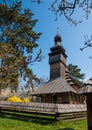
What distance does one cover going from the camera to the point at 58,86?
35.3m

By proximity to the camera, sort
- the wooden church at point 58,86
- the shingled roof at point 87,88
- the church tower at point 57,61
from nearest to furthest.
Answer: the shingled roof at point 87,88 → the wooden church at point 58,86 → the church tower at point 57,61

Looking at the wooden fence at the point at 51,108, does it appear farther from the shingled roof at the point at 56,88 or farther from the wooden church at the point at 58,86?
the shingled roof at the point at 56,88

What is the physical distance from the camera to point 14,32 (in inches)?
1038

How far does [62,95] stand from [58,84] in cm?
274

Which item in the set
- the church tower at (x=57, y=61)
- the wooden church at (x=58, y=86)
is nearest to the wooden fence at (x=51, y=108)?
the wooden church at (x=58, y=86)

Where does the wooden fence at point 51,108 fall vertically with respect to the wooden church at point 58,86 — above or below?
below

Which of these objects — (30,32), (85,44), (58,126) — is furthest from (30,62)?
(30,32)

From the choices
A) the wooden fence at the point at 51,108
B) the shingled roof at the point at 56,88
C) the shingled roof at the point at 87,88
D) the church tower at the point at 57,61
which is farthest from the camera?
the church tower at the point at 57,61

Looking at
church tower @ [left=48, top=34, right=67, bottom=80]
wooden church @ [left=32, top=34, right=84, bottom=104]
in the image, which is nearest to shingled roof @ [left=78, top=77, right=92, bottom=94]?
wooden church @ [left=32, top=34, right=84, bottom=104]

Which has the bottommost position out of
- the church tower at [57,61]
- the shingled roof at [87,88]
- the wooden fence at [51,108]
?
the wooden fence at [51,108]

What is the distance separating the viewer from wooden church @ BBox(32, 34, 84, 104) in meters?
33.4

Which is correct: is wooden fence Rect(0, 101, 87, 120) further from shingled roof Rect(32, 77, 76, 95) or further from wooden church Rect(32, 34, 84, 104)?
shingled roof Rect(32, 77, 76, 95)

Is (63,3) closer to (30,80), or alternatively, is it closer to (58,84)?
(30,80)

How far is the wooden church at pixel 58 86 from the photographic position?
3338 centimetres
